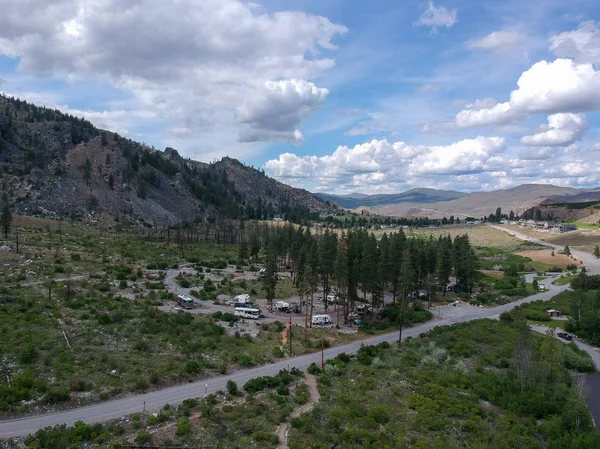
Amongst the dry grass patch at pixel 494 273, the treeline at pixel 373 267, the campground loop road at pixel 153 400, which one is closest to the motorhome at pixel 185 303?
the treeline at pixel 373 267

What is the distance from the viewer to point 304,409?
108 feet

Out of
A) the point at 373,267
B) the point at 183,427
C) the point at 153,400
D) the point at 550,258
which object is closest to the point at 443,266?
the point at 373,267

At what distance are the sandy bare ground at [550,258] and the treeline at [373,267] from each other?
239 feet

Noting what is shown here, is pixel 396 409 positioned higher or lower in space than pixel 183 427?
lower

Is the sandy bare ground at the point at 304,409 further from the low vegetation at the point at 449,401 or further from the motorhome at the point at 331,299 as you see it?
the motorhome at the point at 331,299

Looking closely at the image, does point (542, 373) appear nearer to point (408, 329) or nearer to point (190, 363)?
point (408, 329)

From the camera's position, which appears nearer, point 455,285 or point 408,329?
point 408,329

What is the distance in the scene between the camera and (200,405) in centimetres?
3184

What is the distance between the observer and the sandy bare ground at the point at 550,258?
14588cm

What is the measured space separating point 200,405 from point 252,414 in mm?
4439

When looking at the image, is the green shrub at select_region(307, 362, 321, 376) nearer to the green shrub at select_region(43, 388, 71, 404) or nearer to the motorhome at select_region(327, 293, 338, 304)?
the green shrub at select_region(43, 388, 71, 404)

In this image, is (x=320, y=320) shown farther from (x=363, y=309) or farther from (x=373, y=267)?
(x=373, y=267)

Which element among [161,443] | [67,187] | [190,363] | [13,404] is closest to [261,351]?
[190,363]

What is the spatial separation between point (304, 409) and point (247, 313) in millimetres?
28512
